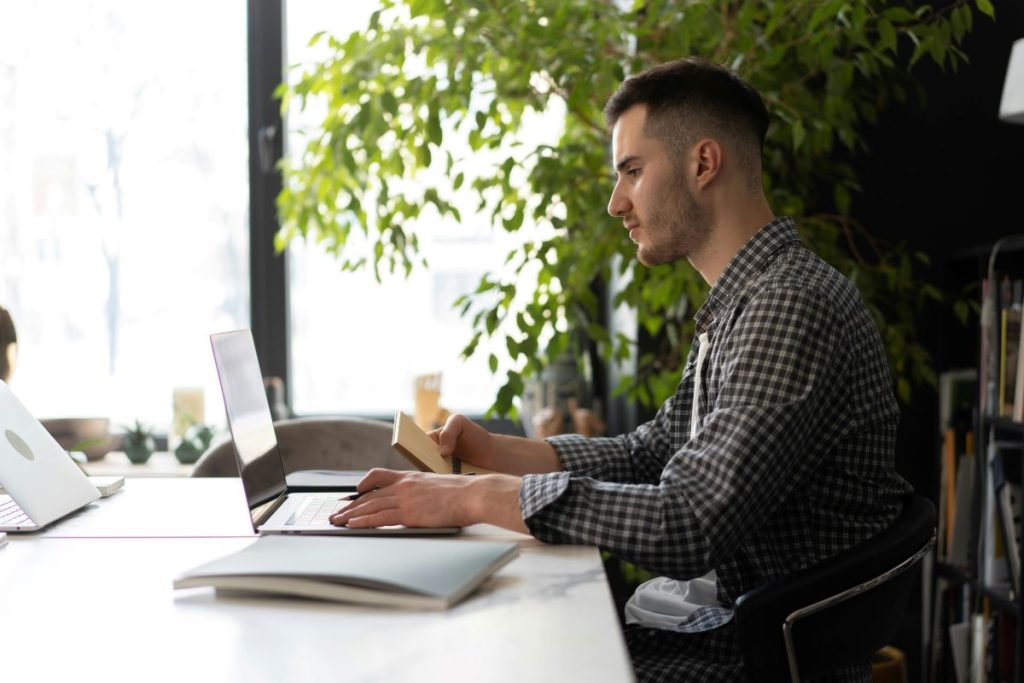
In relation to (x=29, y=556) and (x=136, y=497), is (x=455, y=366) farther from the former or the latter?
(x=29, y=556)

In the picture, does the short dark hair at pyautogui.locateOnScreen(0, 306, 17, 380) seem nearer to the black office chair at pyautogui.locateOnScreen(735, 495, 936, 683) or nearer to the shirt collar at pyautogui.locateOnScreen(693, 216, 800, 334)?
the shirt collar at pyautogui.locateOnScreen(693, 216, 800, 334)

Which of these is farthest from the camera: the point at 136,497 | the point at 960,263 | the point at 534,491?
the point at 960,263

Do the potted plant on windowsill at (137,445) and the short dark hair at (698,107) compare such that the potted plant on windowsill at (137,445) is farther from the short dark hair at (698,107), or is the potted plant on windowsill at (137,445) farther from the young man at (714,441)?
the short dark hair at (698,107)

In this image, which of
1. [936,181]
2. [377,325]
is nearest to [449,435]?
[936,181]

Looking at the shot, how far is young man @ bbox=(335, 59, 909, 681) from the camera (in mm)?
1235

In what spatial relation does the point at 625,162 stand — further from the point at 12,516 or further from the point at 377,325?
the point at 377,325

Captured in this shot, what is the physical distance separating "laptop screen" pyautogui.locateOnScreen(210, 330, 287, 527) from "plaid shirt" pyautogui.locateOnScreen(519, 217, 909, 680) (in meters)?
0.36

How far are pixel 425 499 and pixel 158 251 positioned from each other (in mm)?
2571

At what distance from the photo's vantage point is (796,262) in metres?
1.45

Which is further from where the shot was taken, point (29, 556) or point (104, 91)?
point (104, 91)

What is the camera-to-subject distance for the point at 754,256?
1538 millimetres

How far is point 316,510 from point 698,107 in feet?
2.45

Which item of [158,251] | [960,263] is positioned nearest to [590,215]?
[960,263]

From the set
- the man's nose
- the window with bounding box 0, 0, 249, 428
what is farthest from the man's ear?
the window with bounding box 0, 0, 249, 428
